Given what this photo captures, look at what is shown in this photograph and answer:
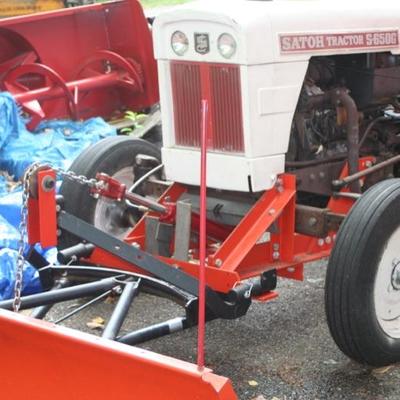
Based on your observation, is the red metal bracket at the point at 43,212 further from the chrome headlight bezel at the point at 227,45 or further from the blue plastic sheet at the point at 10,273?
the blue plastic sheet at the point at 10,273

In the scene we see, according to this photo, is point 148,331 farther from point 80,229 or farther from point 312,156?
point 312,156

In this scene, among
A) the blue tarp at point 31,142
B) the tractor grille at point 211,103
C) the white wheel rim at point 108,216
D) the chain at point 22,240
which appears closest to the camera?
the chain at point 22,240

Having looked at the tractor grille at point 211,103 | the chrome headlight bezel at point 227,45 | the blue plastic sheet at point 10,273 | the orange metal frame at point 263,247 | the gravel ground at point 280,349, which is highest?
the chrome headlight bezel at point 227,45

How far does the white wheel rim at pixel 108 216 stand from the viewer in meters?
4.42

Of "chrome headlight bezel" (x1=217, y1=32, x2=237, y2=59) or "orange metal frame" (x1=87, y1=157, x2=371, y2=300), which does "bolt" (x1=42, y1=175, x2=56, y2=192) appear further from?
"chrome headlight bezel" (x1=217, y1=32, x2=237, y2=59)

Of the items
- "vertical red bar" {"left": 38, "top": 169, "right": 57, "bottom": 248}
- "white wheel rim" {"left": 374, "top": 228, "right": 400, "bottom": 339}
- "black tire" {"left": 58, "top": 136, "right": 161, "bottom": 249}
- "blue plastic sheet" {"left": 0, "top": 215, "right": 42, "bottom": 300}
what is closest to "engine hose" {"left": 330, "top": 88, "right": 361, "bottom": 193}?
"white wheel rim" {"left": 374, "top": 228, "right": 400, "bottom": 339}

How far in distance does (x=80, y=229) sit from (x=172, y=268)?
424 millimetres

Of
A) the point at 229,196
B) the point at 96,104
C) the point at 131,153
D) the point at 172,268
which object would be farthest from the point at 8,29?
the point at 172,268

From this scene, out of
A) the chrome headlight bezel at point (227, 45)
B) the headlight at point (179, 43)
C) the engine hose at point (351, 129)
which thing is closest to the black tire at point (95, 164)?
the headlight at point (179, 43)

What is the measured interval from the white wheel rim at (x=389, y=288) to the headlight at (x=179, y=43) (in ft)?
4.28

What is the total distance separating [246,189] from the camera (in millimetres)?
3725

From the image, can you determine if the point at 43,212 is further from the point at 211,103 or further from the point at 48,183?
the point at 211,103

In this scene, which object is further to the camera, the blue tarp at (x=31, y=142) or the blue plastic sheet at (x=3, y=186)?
the blue tarp at (x=31, y=142)

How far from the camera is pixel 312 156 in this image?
4059 millimetres
